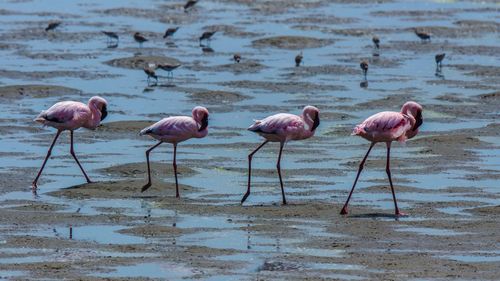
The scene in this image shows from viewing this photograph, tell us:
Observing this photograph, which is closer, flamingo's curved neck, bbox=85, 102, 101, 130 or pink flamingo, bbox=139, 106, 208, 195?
pink flamingo, bbox=139, 106, 208, 195

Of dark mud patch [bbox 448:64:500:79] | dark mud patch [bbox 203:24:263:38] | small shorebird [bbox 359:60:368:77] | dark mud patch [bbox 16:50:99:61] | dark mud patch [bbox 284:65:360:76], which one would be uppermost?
small shorebird [bbox 359:60:368:77]

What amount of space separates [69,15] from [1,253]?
28580mm

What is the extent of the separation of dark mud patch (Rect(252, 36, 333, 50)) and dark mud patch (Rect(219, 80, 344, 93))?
A: 6.11 meters

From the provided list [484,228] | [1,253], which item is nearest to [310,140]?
[484,228]

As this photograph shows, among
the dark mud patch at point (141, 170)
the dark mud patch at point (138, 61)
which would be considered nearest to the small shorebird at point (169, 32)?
the dark mud patch at point (138, 61)

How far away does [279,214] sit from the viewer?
17.1 metres

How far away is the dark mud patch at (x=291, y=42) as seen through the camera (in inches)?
1423

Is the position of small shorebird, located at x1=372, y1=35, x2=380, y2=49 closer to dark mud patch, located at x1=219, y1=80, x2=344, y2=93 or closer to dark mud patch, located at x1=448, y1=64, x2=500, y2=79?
dark mud patch, located at x1=448, y1=64, x2=500, y2=79

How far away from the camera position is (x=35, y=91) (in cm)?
2794

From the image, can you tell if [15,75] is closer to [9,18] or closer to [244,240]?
[9,18]

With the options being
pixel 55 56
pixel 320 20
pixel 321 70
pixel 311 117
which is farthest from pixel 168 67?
pixel 311 117

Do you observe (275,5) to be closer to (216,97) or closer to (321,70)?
(321,70)

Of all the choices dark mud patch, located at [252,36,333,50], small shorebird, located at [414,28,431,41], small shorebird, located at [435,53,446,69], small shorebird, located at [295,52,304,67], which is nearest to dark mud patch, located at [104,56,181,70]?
small shorebird, located at [295,52,304,67]

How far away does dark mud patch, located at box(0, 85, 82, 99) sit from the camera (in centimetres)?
2761
